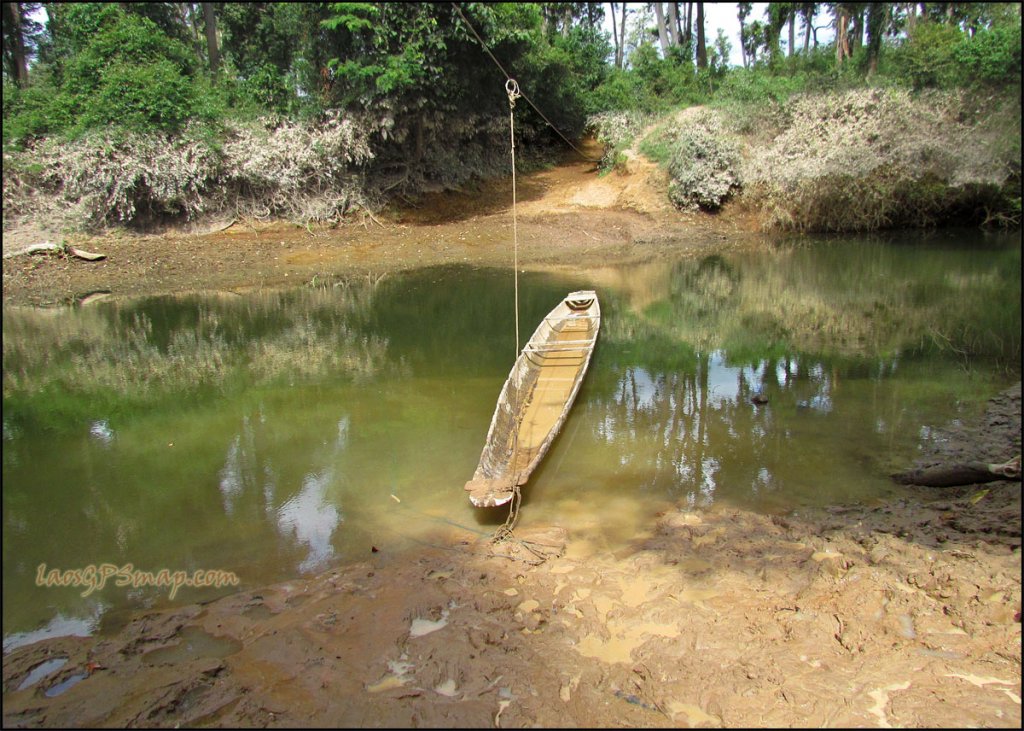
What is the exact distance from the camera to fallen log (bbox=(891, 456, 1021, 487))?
185 inches

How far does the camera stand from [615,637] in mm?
3373

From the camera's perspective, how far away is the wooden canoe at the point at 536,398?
→ 16.8 ft

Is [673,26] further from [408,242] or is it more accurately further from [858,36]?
[408,242]

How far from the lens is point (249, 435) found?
21.6 feet

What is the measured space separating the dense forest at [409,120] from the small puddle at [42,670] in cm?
1370

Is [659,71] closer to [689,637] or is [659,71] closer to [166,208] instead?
[166,208]

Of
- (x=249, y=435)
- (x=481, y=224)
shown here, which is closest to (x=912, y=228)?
(x=481, y=224)

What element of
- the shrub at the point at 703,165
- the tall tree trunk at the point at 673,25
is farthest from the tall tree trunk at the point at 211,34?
the tall tree trunk at the point at 673,25

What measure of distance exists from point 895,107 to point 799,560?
53.0 ft

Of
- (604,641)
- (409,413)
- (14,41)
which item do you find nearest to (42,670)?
(604,641)

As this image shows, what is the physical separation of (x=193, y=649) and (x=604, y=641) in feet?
7.05

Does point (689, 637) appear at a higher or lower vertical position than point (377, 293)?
lower

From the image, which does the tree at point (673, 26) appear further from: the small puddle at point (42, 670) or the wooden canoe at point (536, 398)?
the small puddle at point (42, 670)

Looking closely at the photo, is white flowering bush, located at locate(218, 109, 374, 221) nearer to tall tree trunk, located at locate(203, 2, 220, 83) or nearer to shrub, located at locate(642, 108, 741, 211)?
tall tree trunk, located at locate(203, 2, 220, 83)
